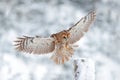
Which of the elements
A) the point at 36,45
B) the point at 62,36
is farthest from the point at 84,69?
the point at 36,45

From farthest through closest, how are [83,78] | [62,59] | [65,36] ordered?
1. [65,36]
2. [62,59]
3. [83,78]

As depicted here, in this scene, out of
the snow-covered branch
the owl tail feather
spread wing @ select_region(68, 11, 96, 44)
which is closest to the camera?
the snow-covered branch

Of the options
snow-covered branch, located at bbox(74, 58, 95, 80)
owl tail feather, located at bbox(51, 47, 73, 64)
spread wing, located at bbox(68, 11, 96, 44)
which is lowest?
snow-covered branch, located at bbox(74, 58, 95, 80)

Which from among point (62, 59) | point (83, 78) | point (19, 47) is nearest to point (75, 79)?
point (83, 78)

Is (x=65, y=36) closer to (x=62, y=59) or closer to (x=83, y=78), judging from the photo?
(x=62, y=59)

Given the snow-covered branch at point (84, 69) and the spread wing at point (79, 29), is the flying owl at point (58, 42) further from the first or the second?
the snow-covered branch at point (84, 69)

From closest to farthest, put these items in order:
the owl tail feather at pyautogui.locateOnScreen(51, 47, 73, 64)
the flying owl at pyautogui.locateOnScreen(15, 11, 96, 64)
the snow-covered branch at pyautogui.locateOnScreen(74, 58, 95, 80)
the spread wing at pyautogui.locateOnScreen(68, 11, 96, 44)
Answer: the snow-covered branch at pyautogui.locateOnScreen(74, 58, 95, 80) → the owl tail feather at pyautogui.locateOnScreen(51, 47, 73, 64) → the flying owl at pyautogui.locateOnScreen(15, 11, 96, 64) → the spread wing at pyautogui.locateOnScreen(68, 11, 96, 44)

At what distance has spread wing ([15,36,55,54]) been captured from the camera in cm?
471

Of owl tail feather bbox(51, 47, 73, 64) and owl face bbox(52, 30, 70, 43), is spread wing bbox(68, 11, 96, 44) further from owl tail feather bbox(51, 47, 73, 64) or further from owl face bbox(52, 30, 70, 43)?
owl tail feather bbox(51, 47, 73, 64)

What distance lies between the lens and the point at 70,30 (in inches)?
196

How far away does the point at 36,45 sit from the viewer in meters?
4.92

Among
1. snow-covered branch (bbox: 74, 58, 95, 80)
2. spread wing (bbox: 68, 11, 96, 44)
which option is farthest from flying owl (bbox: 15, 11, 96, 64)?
snow-covered branch (bbox: 74, 58, 95, 80)

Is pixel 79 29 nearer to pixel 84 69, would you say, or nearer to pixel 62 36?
pixel 62 36

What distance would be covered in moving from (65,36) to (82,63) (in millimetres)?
2687
